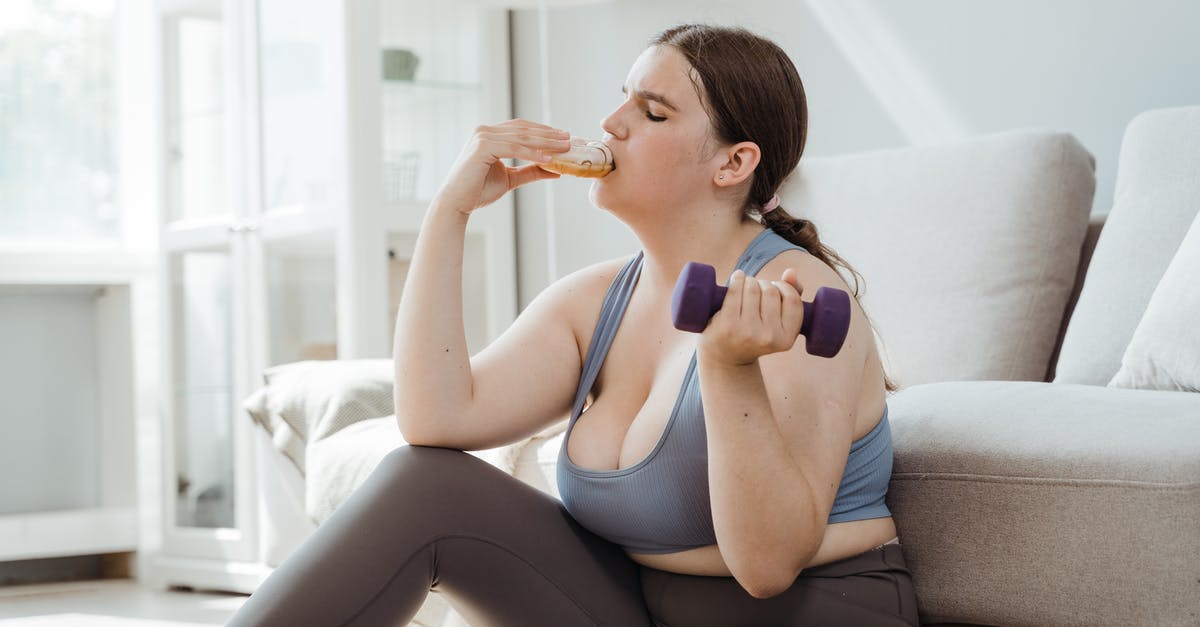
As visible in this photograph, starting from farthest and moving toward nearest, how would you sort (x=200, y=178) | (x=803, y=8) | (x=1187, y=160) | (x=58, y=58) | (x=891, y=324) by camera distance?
(x=58, y=58), (x=200, y=178), (x=803, y=8), (x=891, y=324), (x=1187, y=160)

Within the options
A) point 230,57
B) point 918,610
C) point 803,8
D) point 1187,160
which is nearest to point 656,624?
point 918,610

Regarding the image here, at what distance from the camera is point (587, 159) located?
1269mm

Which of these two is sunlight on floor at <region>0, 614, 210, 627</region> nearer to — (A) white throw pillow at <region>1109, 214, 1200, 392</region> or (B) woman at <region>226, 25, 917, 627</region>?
(B) woman at <region>226, 25, 917, 627</region>

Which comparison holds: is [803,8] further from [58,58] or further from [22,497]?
[22,497]

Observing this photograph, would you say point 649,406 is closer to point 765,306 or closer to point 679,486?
point 679,486

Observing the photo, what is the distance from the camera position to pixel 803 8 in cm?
255

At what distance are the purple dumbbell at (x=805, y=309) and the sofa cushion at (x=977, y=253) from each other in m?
0.93

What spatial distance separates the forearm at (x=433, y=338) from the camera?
1287 millimetres

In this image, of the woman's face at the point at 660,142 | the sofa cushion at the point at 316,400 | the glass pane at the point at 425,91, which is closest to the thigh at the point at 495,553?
the woman's face at the point at 660,142

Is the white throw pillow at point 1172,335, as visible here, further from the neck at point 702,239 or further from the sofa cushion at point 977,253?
the neck at point 702,239

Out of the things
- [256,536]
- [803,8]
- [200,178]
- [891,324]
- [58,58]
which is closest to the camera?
[891,324]

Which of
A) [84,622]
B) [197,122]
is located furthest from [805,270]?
[197,122]

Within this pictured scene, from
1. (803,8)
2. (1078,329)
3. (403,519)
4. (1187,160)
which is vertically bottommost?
(403,519)

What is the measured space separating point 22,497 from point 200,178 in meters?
1.05
